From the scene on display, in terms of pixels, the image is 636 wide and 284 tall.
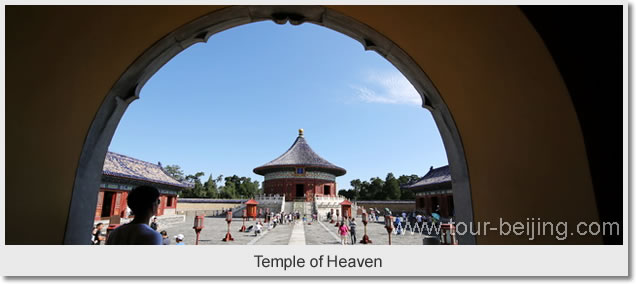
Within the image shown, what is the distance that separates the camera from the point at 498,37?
199 cm

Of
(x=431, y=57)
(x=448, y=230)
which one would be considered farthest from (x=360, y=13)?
(x=448, y=230)

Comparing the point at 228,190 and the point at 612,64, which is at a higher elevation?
the point at 612,64

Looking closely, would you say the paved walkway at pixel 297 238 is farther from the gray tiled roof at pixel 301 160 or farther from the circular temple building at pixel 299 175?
the gray tiled roof at pixel 301 160

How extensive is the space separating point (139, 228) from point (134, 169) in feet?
77.5

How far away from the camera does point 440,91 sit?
2633mm

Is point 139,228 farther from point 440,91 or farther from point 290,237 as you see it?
point 290,237

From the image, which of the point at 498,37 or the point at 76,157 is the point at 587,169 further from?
the point at 76,157

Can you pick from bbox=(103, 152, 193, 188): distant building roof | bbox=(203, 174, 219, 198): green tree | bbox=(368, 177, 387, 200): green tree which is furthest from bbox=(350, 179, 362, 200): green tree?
bbox=(103, 152, 193, 188): distant building roof

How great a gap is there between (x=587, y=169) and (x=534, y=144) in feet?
1.11

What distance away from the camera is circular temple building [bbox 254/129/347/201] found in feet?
108

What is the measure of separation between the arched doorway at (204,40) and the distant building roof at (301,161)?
30.6 meters

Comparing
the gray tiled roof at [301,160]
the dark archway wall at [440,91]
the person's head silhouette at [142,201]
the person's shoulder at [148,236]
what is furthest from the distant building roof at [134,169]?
the person's shoulder at [148,236]

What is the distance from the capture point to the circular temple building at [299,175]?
108 ft

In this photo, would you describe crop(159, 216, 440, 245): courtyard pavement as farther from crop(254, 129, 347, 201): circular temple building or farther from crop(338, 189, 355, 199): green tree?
crop(338, 189, 355, 199): green tree
